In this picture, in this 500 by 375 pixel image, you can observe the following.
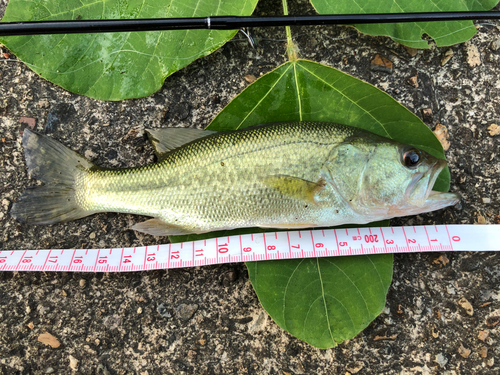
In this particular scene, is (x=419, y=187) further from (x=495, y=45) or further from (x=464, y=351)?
(x=495, y=45)

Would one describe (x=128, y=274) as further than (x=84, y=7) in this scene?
Yes

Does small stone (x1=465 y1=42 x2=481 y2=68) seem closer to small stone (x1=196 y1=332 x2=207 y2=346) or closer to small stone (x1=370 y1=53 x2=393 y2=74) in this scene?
small stone (x1=370 y1=53 x2=393 y2=74)

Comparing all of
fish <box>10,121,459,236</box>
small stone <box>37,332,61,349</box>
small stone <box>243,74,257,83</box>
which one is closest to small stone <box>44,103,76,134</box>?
fish <box>10,121,459,236</box>

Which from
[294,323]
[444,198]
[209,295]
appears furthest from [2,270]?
[444,198]

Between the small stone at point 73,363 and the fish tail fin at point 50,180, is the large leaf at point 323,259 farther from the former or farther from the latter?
the small stone at point 73,363

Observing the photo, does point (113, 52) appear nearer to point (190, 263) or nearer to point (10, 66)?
point (10, 66)

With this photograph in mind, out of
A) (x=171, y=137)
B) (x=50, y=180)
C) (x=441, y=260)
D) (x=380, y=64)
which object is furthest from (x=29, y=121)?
(x=441, y=260)
